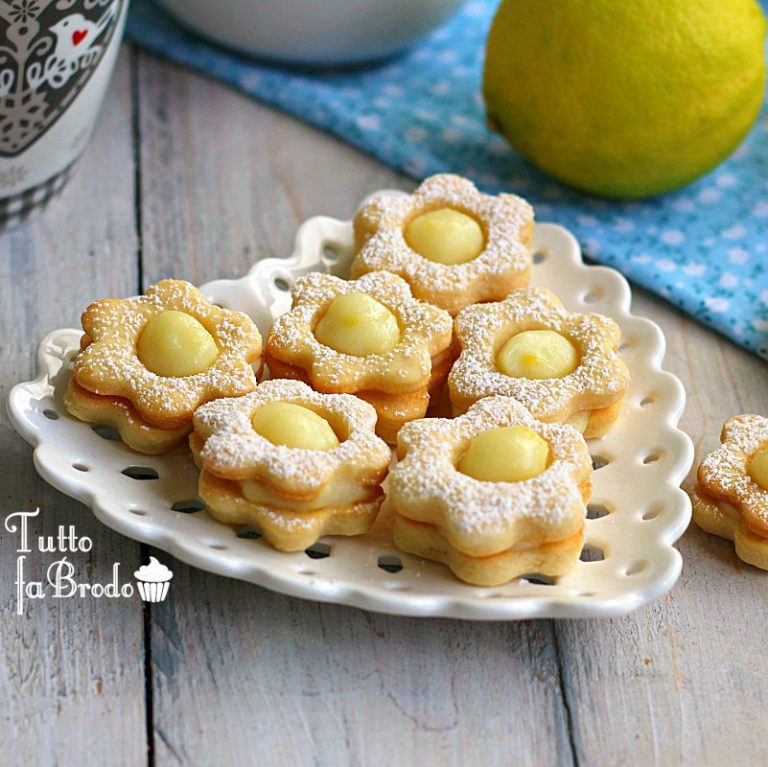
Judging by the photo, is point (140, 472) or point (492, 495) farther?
point (140, 472)

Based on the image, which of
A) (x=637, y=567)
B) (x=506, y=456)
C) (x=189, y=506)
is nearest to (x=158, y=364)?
(x=189, y=506)

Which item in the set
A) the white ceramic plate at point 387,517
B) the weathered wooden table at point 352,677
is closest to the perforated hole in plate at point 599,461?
the white ceramic plate at point 387,517

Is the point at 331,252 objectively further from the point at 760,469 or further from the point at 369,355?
the point at 760,469

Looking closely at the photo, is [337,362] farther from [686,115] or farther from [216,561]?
[686,115]

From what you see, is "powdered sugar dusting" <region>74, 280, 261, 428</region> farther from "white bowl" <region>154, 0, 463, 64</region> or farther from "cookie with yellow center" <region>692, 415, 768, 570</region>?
"white bowl" <region>154, 0, 463, 64</region>

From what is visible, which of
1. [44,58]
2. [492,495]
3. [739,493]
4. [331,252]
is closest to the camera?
[492,495]

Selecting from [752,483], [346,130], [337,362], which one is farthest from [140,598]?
[346,130]

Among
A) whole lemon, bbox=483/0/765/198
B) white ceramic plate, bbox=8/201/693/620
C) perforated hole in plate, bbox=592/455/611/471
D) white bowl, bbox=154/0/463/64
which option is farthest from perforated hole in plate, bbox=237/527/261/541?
white bowl, bbox=154/0/463/64
